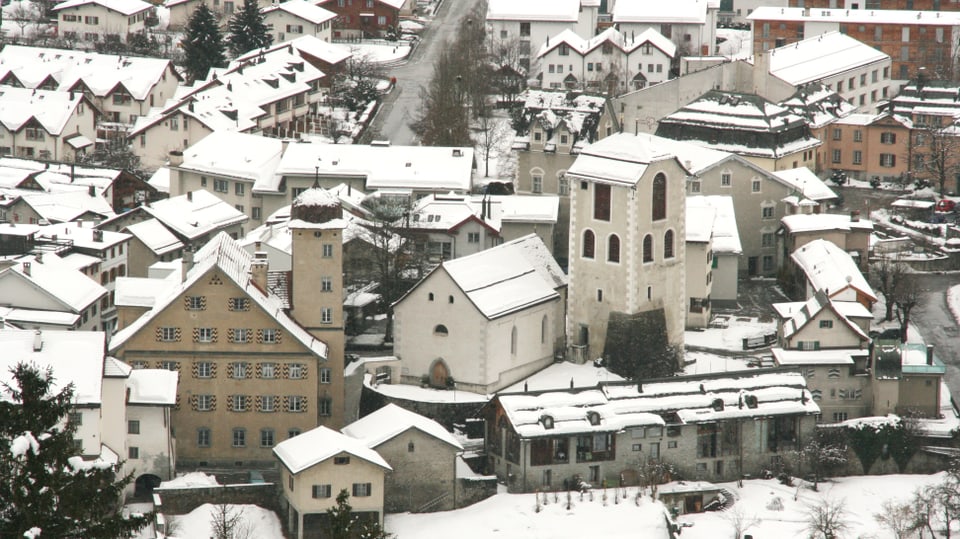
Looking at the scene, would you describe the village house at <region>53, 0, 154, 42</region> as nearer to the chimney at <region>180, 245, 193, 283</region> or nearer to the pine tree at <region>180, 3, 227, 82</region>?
the pine tree at <region>180, 3, 227, 82</region>

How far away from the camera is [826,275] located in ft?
368

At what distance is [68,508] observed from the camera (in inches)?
2448

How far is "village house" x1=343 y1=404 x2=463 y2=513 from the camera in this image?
9319 cm

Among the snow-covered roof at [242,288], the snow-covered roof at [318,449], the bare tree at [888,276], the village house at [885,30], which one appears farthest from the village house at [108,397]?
the village house at [885,30]

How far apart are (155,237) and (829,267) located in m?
37.5

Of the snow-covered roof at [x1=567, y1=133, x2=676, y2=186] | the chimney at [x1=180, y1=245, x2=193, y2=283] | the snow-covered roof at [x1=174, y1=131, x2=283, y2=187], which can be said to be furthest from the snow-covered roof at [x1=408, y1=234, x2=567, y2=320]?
the snow-covered roof at [x1=174, y1=131, x2=283, y2=187]

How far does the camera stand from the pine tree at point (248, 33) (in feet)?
563

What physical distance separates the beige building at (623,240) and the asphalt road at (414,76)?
43.1 metres

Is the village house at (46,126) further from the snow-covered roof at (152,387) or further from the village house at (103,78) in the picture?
the snow-covered roof at (152,387)

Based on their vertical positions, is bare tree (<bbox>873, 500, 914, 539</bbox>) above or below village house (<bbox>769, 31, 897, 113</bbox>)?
below

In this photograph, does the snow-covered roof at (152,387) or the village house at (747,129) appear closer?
the snow-covered roof at (152,387)

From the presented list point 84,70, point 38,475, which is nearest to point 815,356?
point 38,475

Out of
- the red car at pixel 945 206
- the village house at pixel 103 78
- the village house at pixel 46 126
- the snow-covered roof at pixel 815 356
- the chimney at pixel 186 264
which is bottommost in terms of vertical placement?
the snow-covered roof at pixel 815 356

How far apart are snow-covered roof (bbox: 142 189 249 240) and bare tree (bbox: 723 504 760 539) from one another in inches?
1641
